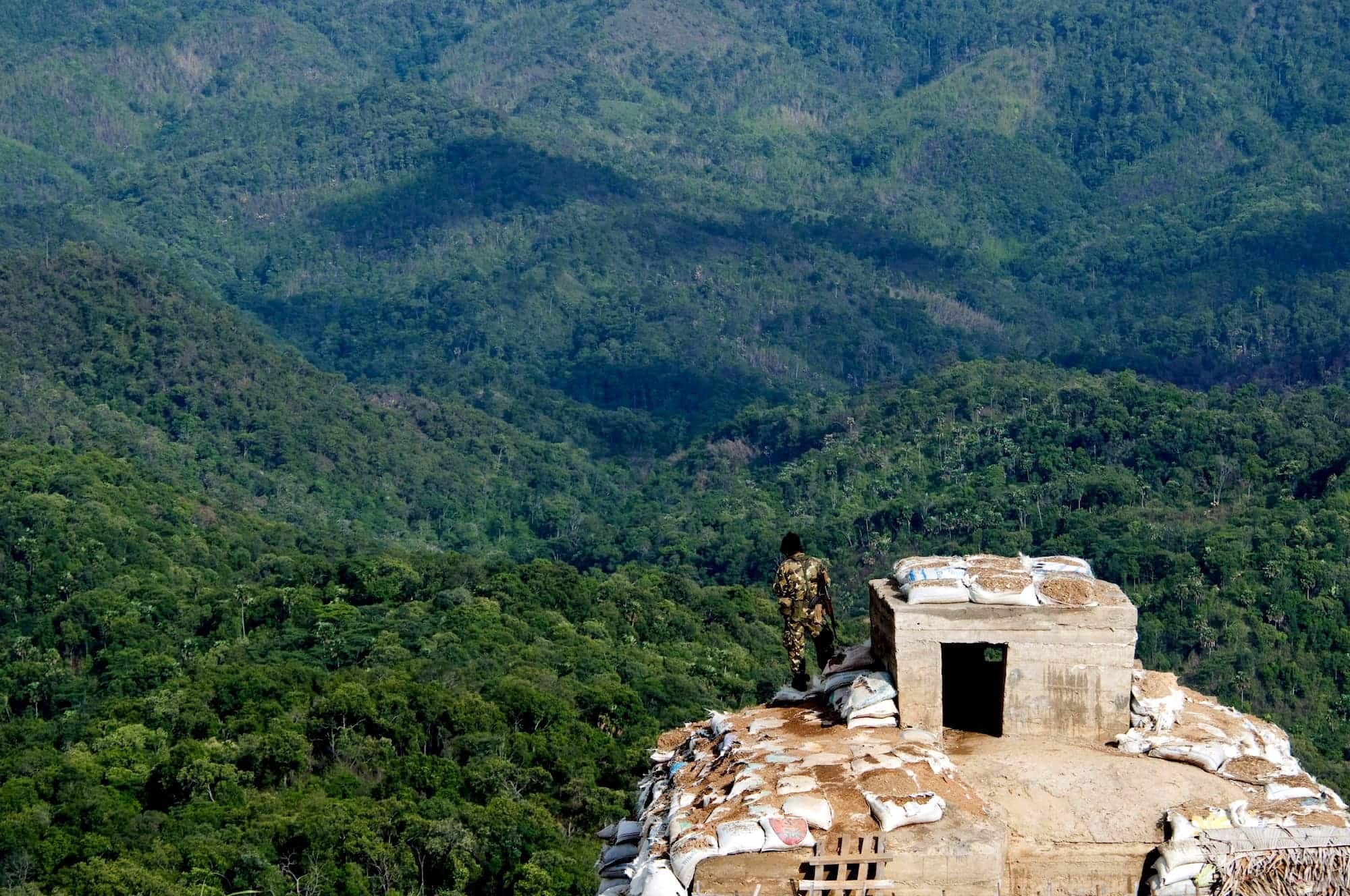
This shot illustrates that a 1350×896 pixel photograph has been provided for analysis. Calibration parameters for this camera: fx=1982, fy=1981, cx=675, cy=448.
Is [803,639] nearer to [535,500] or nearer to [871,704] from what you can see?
[871,704]

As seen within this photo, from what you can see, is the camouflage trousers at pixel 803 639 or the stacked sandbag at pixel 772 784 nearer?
the stacked sandbag at pixel 772 784

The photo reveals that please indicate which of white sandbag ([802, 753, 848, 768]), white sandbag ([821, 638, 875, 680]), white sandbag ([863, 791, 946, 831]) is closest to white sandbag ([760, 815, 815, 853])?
white sandbag ([863, 791, 946, 831])

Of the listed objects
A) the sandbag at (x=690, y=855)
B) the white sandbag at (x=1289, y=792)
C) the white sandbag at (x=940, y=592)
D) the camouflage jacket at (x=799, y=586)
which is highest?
the white sandbag at (x=940, y=592)

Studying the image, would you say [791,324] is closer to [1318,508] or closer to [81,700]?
[1318,508]

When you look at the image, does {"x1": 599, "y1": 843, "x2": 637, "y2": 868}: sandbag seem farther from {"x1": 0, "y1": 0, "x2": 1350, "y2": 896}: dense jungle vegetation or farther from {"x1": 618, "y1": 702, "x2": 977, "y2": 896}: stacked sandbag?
{"x1": 0, "y1": 0, "x2": 1350, "y2": 896}: dense jungle vegetation

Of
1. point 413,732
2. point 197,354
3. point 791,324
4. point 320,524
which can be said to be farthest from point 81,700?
point 791,324

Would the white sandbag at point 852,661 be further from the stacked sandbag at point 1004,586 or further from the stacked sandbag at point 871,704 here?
the stacked sandbag at point 1004,586

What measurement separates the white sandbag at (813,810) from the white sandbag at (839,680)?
288cm

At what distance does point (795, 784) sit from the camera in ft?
51.2

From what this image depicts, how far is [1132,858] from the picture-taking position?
15.7 m

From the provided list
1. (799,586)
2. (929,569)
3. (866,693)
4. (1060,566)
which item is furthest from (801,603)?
(1060,566)

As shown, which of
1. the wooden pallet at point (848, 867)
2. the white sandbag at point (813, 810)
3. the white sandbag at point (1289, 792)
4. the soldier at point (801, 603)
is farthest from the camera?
the soldier at point (801, 603)

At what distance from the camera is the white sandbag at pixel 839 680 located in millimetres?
18156

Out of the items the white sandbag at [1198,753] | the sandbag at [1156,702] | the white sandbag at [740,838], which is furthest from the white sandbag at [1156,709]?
the white sandbag at [740,838]
